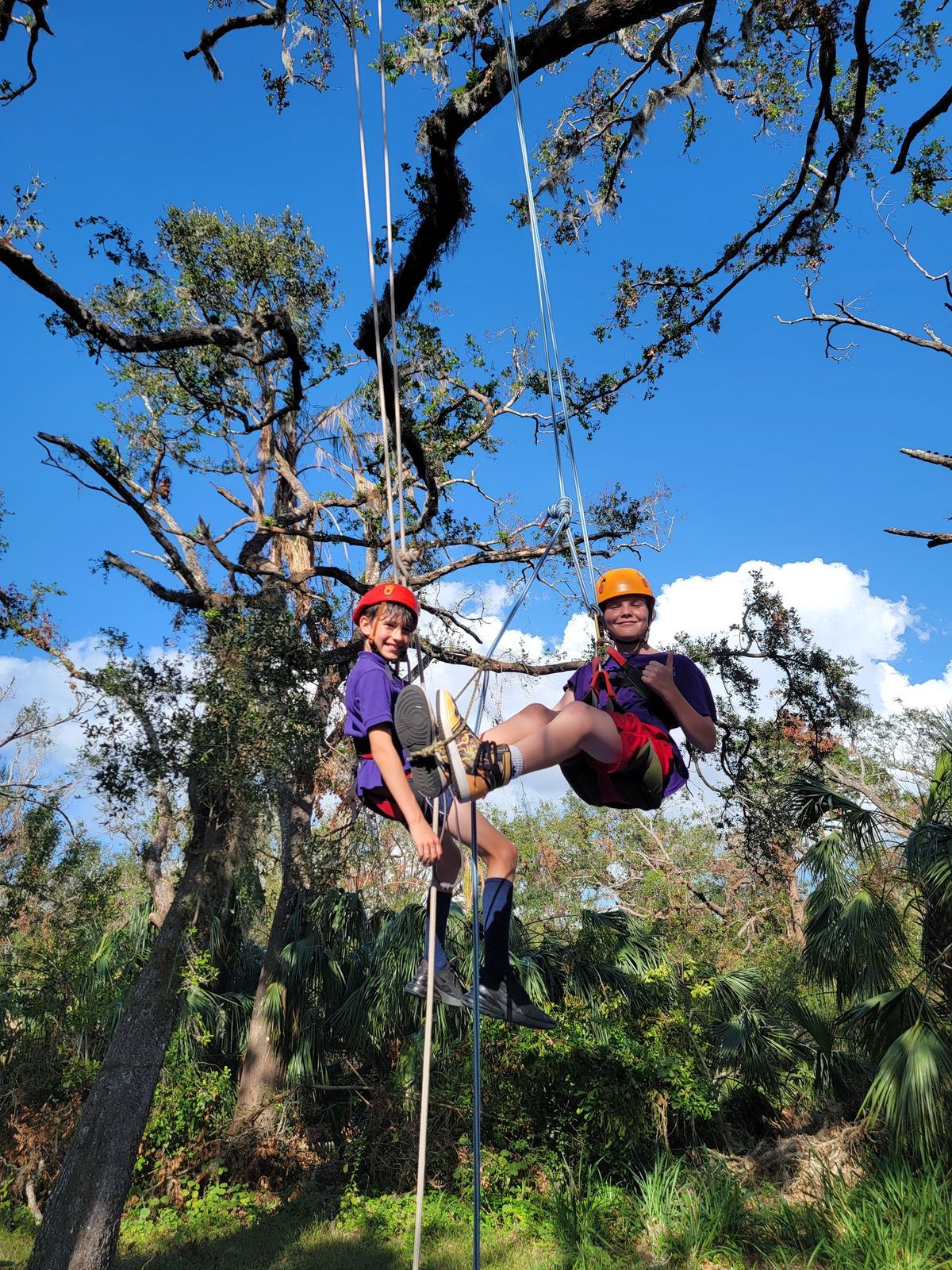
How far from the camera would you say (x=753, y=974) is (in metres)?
11.6

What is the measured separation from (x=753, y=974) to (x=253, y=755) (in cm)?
757

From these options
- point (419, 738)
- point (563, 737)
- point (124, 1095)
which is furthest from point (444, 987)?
point (124, 1095)

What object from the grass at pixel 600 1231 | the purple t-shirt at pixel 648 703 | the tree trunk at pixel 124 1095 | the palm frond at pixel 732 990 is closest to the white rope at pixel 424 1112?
the purple t-shirt at pixel 648 703

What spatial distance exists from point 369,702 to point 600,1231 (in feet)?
25.6

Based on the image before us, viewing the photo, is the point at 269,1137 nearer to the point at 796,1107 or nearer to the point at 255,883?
the point at 255,883

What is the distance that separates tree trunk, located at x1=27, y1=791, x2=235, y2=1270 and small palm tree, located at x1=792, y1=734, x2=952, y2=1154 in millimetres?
6247

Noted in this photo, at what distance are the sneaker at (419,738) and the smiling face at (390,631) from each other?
53 cm

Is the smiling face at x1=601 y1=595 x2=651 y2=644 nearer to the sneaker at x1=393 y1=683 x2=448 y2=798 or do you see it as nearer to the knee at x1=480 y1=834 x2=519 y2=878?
the knee at x1=480 y1=834 x2=519 y2=878

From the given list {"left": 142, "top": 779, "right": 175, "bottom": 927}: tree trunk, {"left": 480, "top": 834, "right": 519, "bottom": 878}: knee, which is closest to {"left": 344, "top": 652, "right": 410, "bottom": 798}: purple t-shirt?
{"left": 480, "top": 834, "right": 519, "bottom": 878}: knee

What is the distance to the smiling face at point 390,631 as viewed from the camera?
12.6 feet

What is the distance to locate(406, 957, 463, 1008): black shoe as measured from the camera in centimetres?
414

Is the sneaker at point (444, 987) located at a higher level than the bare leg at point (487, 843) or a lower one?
lower

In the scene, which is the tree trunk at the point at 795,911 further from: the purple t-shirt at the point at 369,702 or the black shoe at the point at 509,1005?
the purple t-shirt at the point at 369,702

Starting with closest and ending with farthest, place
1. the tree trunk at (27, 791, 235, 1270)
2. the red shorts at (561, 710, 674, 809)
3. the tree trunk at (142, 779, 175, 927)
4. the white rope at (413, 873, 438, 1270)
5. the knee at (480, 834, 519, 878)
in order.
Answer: the white rope at (413, 873, 438, 1270), the red shorts at (561, 710, 674, 809), the knee at (480, 834, 519, 878), the tree trunk at (27, 791, 235, 1270), the tree trunk at (142, 779, 175, 927)
